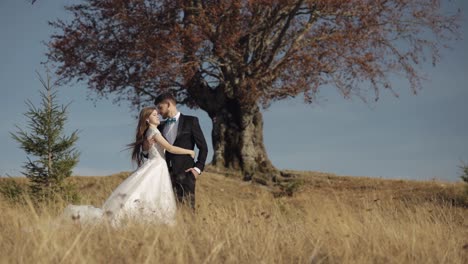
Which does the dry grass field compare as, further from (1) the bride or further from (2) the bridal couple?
(2) the bridal couple

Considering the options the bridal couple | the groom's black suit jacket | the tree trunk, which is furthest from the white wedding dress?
the tree trunk

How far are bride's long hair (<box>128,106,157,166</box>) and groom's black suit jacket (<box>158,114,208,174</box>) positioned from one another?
0.42 metres

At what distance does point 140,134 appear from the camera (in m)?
8.15

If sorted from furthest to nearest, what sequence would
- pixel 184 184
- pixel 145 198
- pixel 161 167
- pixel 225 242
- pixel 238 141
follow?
pixel 238 141
pixel 184 184
pixel 161 167
pixel 145 198
pixel 225 242

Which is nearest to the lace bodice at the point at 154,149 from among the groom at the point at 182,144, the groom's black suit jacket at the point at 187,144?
the groom at the point at 182,144

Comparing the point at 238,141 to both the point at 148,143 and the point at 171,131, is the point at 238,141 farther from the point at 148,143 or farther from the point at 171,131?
the point at 148,143

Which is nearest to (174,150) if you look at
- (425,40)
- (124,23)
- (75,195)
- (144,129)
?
(144,129)

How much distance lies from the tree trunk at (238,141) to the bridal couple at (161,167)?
11411 mm

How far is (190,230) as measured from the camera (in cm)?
686

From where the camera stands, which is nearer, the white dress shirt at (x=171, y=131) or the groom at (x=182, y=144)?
the groom at (x=182, y=144)

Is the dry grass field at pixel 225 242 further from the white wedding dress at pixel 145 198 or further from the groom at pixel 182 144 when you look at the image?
the groom at pixel 182 144

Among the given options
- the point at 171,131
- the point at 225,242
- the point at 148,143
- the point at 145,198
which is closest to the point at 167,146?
the point at 148,143

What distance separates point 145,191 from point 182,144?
100cm

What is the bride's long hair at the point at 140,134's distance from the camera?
8.12m
